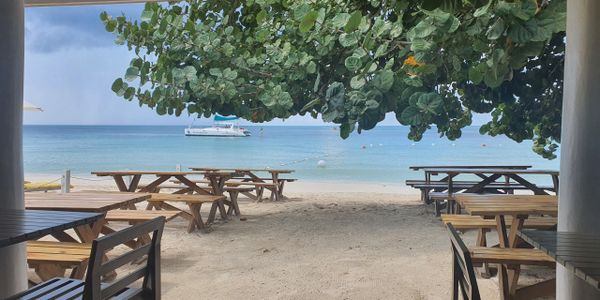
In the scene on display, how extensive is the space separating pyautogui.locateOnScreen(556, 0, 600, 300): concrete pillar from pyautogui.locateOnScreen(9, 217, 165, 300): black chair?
1672mm

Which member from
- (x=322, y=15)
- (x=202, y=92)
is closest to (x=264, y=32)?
(x=202, y=92)

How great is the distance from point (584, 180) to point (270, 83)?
3411mm

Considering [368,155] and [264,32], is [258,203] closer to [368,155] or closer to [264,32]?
[264,32]

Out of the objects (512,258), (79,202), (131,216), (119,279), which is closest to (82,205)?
(79,202)

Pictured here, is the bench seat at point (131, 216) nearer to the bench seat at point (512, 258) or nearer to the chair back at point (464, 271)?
the bench seat at point (512, 258)

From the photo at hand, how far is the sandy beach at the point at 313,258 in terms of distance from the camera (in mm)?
3150

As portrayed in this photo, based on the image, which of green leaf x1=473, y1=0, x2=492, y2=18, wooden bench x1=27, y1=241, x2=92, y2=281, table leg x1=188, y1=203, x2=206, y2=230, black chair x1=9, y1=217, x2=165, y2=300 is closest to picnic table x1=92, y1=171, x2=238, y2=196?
table leg x1=188, y1=203, x2=206, y2=230

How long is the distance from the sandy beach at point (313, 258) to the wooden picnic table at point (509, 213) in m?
0.24

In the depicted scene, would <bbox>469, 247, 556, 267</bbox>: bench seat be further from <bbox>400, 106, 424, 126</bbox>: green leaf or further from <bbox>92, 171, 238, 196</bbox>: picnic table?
<bbox>92, 171, 238, 196</bbox>: picnic table

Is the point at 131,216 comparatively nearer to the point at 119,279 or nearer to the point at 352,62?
the point at 352,62

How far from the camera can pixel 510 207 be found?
3.11 m

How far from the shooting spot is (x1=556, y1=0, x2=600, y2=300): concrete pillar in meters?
1.80

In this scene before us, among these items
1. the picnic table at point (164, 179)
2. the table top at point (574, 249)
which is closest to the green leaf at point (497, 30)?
the table top at point (574, 249)

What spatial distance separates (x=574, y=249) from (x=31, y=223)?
1933 mm
